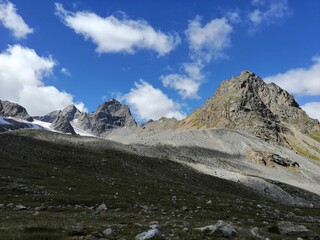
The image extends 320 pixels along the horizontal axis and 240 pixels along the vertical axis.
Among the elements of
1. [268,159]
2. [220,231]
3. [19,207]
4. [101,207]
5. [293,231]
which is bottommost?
[19,207]

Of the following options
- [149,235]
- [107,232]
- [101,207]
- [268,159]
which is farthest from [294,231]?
[268,159]

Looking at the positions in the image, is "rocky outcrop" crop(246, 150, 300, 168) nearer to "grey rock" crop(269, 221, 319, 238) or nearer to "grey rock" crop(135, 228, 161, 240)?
"grey rock" crop(269, 221, 319, 238)

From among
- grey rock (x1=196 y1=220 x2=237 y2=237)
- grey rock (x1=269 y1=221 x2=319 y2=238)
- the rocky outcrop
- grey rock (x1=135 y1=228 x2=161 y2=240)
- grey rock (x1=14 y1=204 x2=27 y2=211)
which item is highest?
the rocky outcrop

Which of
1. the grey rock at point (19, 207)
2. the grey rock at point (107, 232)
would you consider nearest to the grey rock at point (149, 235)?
the grey rock at point (107, 232)

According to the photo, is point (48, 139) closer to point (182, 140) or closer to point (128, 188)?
point (128, 188)

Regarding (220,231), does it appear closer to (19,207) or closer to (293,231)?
(293,231)

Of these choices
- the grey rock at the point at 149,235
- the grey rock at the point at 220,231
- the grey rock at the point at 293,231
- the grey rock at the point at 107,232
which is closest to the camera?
the grey rock at the point at 149,235

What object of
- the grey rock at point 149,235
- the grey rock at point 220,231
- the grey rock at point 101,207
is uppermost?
the grey rock at point 220,231

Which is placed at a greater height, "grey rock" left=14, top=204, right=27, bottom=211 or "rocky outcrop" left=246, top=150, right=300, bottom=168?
"rocky outcrop" left=246, top=150, right=300, bottom=168

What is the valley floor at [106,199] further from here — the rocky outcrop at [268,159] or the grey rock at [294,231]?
the rocky outcrop at [268,159]

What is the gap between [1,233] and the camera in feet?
60.4

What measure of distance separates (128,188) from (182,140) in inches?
5366

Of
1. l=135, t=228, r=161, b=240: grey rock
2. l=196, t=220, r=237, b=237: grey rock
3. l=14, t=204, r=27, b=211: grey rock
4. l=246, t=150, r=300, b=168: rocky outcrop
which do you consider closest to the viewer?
l=135, t=228, r=161, b=240: grey rock

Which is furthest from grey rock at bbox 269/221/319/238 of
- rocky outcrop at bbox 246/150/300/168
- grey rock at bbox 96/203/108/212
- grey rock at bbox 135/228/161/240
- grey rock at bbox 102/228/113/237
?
rocky outcrop at bbox 246/150/300/168
